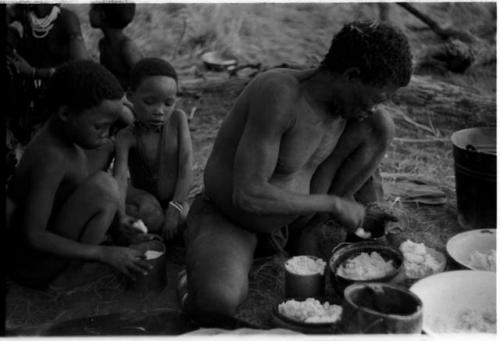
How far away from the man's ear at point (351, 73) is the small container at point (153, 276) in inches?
43.7

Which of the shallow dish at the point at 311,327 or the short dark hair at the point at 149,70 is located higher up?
the short dark hair at the point at 149,70

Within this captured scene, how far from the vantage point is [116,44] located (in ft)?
14.0

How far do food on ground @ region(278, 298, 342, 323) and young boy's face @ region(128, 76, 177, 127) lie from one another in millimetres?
1280

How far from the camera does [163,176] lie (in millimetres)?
3303

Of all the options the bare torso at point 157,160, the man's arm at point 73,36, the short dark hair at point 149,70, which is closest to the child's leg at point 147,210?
the bare torso at point 157,160

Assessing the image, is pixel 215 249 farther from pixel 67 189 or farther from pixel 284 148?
pixel 67 189

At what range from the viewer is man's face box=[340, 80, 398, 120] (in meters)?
2.41

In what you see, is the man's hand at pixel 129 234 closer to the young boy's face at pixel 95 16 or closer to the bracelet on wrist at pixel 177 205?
the bracelet on wrist at pixel 177 205

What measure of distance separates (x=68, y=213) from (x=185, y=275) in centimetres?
58

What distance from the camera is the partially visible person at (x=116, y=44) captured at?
4.22 metres

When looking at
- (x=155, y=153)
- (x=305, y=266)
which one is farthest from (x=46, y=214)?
(x=305, y=266)

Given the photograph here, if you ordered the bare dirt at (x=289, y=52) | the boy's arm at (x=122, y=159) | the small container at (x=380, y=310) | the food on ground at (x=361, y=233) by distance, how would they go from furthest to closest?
the bare dirt at (x=289, y=52) → the boy's arm at (x=122, y=159) → the food on ground at (x=361, y=233) → the small container at (x=380, y=310)

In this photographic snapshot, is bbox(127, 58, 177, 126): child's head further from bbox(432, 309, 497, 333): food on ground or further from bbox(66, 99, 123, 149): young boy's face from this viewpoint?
bbox(432, 309, 497, 333): food on ground

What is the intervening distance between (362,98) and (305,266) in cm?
74
